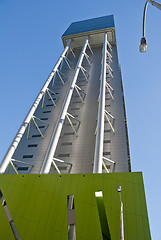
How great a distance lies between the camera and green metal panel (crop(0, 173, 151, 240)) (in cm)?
865

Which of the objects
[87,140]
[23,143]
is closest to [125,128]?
[87,140]

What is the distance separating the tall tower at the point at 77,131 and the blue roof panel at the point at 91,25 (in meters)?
10.7

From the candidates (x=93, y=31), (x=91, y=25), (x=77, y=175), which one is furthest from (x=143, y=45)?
(x=91, y=25)

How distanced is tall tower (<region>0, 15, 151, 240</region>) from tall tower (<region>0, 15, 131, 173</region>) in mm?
93

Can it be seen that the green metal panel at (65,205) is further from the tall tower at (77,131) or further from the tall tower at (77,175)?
the tall tower at (77,131)

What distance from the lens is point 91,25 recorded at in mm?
48000

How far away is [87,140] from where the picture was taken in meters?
24.1

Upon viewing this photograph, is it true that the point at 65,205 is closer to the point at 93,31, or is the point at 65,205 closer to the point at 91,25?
the point at 93,31

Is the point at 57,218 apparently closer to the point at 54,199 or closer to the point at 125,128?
the point at 54,199

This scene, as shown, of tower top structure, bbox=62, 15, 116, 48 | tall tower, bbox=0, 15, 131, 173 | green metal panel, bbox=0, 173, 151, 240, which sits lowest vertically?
green metal panel, bbox=0, 173, 151, 240

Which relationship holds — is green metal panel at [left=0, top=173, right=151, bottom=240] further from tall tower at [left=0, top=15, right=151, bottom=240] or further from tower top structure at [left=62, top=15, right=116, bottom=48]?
tower top structure at [left=62, top=15, right=116, bottom=48]

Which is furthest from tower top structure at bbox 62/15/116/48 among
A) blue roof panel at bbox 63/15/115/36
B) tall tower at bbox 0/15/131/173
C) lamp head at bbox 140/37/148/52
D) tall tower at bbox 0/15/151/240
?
lamp head at bbox 140/37/148/52

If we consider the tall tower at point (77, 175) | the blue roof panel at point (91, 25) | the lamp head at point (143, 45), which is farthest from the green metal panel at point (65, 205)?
the blue roof panel at point (91, 25)

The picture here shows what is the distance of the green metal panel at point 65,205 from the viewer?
8.65 m
